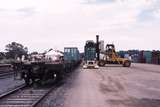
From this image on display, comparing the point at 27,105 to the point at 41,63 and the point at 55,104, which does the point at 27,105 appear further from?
the point at 41,63

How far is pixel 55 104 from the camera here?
15070 mm

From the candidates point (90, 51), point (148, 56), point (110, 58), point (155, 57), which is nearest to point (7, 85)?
point (110, 58)

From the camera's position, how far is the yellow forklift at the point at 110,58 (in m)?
63.3

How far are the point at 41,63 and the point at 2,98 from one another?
288 inches

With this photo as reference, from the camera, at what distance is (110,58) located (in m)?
63.8

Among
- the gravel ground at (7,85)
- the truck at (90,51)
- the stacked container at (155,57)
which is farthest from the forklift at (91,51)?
the gravel ground at (7,85)

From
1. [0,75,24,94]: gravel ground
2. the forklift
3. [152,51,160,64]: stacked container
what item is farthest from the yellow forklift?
[0,75,24,94]: gravel ground

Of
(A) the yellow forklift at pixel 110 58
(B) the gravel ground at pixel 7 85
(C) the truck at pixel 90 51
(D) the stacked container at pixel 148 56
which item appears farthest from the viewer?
(D) the stacked container at pixel 148 56

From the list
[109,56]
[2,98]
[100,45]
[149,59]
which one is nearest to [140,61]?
[149,59]

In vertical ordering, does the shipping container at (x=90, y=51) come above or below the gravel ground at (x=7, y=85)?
above

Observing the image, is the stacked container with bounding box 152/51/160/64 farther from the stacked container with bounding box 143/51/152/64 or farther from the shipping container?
the shipping container

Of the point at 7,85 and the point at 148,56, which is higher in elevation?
the point at 148,56

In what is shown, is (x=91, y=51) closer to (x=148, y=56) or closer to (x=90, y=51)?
(x=90, y=51)

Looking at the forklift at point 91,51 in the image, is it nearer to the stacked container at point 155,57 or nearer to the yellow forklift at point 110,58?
the yellow forklift at point 110,58
